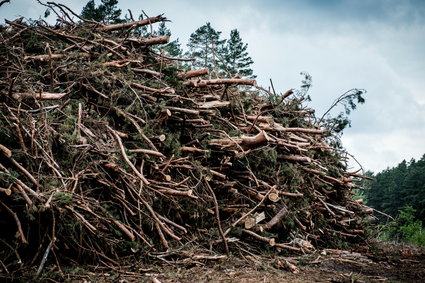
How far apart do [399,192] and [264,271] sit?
1604 inches

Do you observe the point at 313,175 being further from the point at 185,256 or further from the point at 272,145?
the point at 185,256

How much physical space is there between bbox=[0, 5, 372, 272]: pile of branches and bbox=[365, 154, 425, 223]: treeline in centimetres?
3296

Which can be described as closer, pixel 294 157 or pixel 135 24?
pixel 135 24

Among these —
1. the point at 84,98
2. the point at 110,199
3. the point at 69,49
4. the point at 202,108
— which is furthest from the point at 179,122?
the point at 69,49

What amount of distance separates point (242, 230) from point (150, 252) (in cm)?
124

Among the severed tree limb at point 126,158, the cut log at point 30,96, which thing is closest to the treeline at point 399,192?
the severed tree limb at point 126,158

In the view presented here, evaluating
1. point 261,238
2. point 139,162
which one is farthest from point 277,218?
point 139,162

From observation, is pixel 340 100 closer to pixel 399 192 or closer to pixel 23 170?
pixel 23 170

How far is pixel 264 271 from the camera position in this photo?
9.31ft

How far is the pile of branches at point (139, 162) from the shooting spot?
96.4 inches

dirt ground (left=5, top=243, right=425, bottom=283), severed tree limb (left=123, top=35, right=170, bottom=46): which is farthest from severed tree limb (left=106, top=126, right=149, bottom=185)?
severed tree limb (left=123, top=35, right=170, bottom=46)

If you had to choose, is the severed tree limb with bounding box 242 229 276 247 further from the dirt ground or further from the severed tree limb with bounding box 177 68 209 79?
the severed tree limb with bounding box 177 68 209 79

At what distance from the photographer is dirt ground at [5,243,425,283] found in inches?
92.3

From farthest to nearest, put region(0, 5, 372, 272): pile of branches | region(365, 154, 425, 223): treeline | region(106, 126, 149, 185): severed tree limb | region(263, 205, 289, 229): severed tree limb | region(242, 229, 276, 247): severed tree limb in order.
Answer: region(365, 154, 425, 223): treeline, region(263, 205, 289, 229): severed tree limb, region(242, 229, 276, 247): severed tree limb, region(106, 126, 149, 185): severed tree limb, region(0, 5, 372, 272): pile of branches
